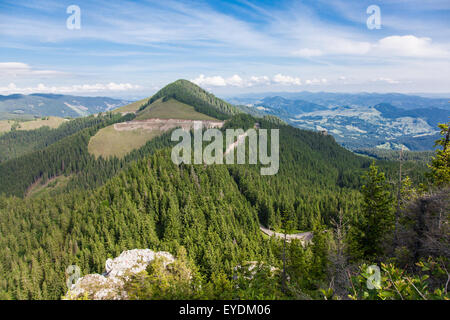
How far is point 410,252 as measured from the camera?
21297 mm

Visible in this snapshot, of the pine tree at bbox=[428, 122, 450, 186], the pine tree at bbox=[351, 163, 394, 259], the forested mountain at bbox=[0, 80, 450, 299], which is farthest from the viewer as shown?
the forested mountain at bbox=[0, 80, 450, 299]

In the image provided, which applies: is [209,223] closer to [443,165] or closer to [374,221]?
[374,221]

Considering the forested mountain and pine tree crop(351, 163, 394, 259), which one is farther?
the forested mountain

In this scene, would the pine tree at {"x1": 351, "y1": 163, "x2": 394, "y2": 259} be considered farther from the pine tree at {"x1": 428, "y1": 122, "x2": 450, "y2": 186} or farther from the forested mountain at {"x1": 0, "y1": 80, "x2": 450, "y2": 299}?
the pine tree at {"x1": 428, "y1": 122, "x2": 450, "y2": 186}

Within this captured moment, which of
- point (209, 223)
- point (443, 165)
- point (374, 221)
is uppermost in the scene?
point (443, 165)

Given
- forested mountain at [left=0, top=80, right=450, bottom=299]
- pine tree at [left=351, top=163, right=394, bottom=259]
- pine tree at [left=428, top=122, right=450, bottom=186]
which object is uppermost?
pine tree at [left=428, top=122, right=450, bottom=186]

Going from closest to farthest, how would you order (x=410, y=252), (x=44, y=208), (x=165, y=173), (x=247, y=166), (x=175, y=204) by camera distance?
(x=410, y=252) < (x=175, y=204) < (x=165, y=173) < (x=44, y=208) < (x=247, y=166)

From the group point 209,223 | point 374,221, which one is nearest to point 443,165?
point 374,221

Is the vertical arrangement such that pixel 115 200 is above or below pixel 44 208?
above

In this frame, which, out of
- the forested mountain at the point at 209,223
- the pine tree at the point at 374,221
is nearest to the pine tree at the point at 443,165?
the forested mountain at the point at 209,223

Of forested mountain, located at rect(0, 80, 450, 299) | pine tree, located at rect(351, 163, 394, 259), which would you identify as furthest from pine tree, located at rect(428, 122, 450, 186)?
pine tree, located at rect(351, 163, 394, 259)
